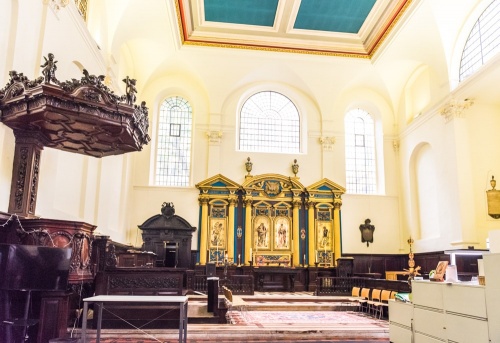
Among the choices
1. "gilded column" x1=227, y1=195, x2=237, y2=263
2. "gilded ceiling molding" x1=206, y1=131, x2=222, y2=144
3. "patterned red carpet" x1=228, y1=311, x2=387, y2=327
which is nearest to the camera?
"patterned red carpet" x1=228, y1=311, x2=387, y2=327

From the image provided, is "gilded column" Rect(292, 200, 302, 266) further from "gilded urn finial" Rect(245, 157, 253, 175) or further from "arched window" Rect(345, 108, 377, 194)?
"arched window" Rect(345, 108, 377, 194)

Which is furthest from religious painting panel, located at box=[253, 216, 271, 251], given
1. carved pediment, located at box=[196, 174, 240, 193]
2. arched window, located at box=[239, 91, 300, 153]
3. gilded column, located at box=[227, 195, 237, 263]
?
arched window, located at box=[239, 91, 300, 153]

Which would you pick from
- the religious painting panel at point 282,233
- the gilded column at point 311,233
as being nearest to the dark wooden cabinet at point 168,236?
the religious painting panel at point 282,233

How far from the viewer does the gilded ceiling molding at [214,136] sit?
17.2 meters

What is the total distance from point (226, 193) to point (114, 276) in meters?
8.84

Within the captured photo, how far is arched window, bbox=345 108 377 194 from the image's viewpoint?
18297 mm

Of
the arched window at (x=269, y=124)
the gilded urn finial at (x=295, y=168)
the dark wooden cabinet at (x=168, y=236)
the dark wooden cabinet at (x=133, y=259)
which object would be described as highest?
the arched window at (x=269, y=124)

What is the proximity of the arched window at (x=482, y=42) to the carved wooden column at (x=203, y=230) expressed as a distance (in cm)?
959

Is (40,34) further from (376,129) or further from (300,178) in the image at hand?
(376,129)

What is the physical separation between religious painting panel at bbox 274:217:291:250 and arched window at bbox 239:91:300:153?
2939mm

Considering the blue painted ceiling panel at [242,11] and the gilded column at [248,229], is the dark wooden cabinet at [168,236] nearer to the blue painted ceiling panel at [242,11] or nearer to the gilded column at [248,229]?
the gilded column at [248,229]

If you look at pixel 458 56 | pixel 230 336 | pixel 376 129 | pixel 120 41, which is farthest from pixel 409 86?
pixel 230 336

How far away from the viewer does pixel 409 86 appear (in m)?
17.7

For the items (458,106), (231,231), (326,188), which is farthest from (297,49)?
(231,231)
